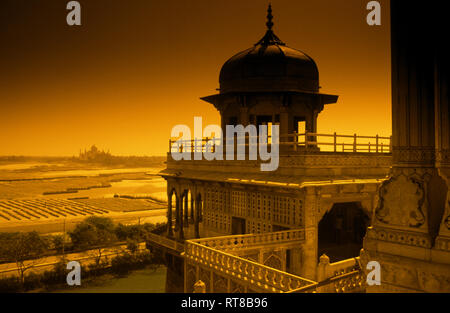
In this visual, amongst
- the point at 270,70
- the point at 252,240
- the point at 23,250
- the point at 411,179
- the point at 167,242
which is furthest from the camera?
the point at 23,250

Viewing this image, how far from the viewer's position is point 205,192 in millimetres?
18703

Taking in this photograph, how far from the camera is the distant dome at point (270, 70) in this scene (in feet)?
63.8

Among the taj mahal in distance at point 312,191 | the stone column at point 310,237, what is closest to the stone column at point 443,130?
the taj mahal in distance at point 312,191

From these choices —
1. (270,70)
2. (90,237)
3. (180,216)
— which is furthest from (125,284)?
(270,70)

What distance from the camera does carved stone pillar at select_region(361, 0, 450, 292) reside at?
6047 millimetres

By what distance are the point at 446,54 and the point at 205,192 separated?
13761 millimetres

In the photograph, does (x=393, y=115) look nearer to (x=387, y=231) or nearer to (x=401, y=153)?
(x=401, y=153)

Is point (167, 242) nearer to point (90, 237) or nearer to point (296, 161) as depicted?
point (296, 161)

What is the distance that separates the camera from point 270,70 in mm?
19547

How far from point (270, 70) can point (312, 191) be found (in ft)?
27.7

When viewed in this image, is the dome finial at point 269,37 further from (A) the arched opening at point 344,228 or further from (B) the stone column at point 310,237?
→ (B) the stone column at point 310,237

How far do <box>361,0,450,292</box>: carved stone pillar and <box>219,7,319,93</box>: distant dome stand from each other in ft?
41.9

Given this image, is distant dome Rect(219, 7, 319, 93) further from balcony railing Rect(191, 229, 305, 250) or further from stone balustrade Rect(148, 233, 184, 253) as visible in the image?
balcony railing Rect(191, 229, 305, 250)
